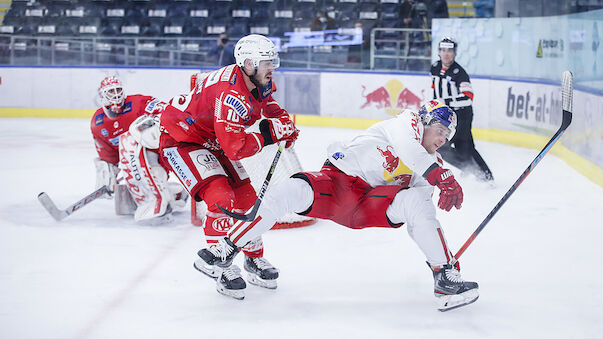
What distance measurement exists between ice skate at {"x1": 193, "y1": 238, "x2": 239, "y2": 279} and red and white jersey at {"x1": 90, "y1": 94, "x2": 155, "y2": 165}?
180 cm

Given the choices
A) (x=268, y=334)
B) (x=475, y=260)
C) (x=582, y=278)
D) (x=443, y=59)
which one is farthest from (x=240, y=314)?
(x=443, y=59)

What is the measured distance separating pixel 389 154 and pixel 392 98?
21.2 feet

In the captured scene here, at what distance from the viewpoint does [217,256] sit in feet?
9.68

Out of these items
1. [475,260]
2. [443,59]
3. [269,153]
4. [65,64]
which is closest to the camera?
[475,260]

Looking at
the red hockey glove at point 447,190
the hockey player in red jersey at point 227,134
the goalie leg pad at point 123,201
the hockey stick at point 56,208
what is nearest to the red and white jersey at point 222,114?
the hockey player in red jersey at point 227,134

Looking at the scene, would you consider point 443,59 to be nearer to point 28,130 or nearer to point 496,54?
point 496,54

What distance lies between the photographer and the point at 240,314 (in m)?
2.82

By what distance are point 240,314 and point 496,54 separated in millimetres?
6510

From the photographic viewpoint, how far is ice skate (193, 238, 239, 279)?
9.55 ft

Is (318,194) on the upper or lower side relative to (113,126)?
lower

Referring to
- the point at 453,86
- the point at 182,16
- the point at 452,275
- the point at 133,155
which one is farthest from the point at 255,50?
the point at 182,16

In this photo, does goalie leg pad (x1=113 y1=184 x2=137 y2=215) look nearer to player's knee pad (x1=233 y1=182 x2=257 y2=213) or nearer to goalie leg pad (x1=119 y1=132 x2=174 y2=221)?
goalie leg pad (x1=119 y1=132 x2=174 y2=221)

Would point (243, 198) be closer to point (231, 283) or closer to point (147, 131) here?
point (231, 283)

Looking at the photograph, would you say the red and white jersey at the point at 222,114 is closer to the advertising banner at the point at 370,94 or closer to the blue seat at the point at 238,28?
the advertising banner at the point at 370,94
